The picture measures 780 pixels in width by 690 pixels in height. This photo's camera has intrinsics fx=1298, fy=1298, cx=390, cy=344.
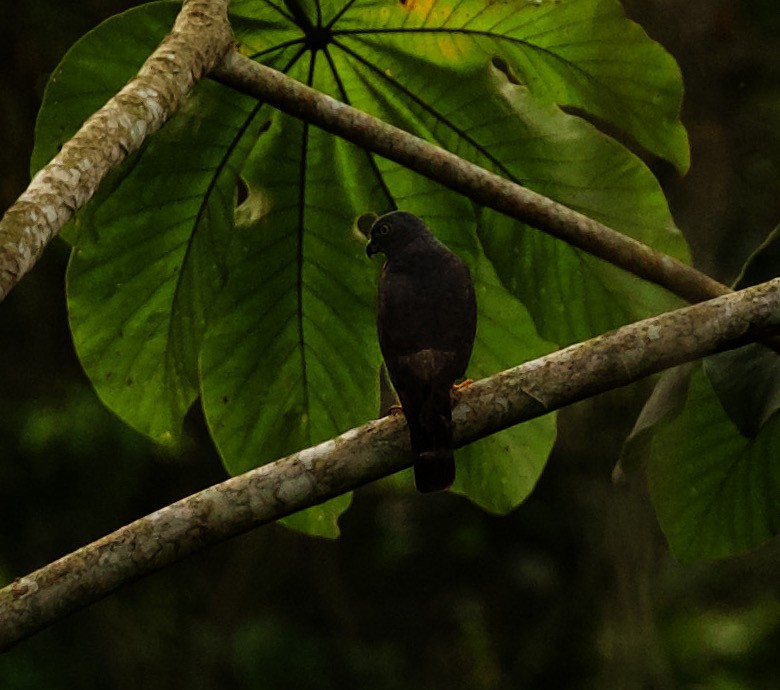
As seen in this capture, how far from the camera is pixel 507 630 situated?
4.67 meters

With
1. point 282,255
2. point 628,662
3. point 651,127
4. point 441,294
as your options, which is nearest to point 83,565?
point 441,294

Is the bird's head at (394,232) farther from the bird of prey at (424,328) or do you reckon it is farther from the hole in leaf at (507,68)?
the hole in leaf at (507,68)

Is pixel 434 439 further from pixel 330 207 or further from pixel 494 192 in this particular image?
pixel 330 207

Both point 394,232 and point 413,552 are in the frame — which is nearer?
point 394,232

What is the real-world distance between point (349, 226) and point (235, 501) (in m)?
0.92

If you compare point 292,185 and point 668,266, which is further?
point 292,185

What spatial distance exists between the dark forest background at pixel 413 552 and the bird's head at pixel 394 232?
6.05 ft

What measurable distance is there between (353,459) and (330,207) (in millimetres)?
830

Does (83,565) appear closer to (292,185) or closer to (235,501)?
(235,501)

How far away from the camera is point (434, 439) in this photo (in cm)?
190

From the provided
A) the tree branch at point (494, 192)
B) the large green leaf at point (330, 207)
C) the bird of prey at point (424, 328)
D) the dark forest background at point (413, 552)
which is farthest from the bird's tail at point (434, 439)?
the dark forest background at point (413, 552)

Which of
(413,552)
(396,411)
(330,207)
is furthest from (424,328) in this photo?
(413,552)

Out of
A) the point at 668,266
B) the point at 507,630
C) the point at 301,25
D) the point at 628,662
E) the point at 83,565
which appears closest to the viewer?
the point at 83,565

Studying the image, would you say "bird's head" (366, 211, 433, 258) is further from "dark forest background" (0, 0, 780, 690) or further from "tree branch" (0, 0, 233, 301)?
"dark forest background" (0, 0, 780, 690)
